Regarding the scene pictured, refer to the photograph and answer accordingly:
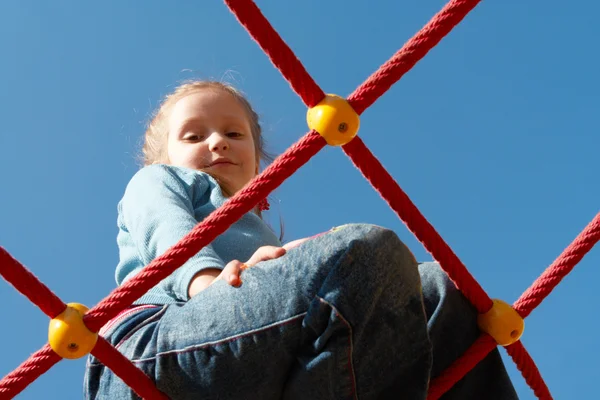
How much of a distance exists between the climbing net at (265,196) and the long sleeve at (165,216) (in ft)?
0.30

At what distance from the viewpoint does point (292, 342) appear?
0.74 m

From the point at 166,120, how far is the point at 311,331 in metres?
0.89

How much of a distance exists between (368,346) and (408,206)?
0.86 feet

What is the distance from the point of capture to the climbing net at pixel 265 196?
845 mm

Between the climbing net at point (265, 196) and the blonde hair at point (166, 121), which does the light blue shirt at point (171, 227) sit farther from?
the blonde hair at point (166, 121)

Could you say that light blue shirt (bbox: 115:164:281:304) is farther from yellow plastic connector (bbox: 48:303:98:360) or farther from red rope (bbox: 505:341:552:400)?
red rope (bbox: 505:341:552:400)

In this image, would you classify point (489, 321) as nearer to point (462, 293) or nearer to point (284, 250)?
point (462, 293)

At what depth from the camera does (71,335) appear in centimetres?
83

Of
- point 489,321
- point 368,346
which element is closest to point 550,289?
point 489,321

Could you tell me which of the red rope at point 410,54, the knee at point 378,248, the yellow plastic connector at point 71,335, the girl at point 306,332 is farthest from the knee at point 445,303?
the yellow plastic connector at point 71,335

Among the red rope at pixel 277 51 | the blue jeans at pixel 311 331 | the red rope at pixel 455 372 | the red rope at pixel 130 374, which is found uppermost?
the red rope at pixel 277 51

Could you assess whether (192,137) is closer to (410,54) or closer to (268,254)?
(410,54)

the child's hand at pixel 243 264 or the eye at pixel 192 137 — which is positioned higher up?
the eye at pixel 192 137

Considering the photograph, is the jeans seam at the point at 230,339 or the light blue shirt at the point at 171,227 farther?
A: the light blue shirt at the point at 171,227
